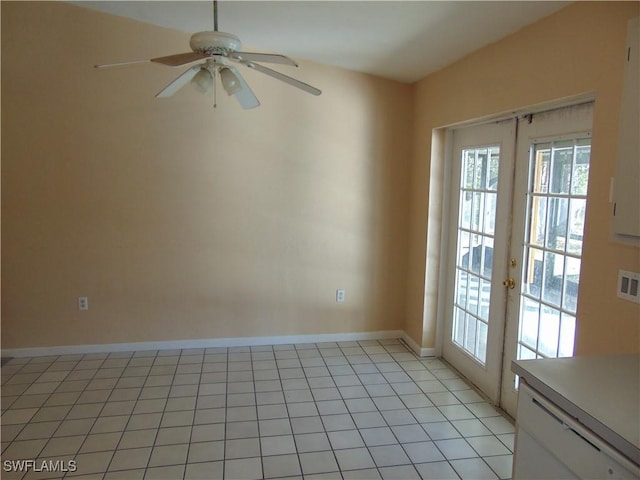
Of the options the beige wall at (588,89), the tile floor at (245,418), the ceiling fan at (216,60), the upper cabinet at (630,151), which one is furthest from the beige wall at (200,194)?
the ceiling fan at (216,60)

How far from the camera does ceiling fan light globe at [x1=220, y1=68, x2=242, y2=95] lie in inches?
89.6

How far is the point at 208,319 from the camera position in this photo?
4.21m

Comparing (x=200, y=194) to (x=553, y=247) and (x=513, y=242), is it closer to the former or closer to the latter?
(x=513, y=242)

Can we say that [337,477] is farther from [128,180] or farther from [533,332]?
[128,180]

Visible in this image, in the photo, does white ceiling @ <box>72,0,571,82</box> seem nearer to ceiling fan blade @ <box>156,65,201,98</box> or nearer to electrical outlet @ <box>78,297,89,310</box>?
ceiling fan blade @ <box>156,65,201,98</box>

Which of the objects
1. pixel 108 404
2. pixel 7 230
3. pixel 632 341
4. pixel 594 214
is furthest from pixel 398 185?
pixel 7 230

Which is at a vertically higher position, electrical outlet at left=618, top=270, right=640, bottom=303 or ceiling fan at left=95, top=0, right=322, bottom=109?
ceiling fan at left=95, top=0, right=322, bottom=109

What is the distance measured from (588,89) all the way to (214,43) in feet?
5.78

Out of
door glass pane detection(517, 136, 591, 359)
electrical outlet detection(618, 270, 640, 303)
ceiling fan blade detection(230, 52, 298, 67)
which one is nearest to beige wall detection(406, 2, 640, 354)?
electrical outlet detection(618, 270, 640, 303)

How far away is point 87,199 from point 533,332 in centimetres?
356

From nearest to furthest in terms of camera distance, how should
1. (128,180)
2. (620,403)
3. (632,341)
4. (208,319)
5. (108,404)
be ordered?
(620,403), (632,341), (108,404), (128,180), (208,319)

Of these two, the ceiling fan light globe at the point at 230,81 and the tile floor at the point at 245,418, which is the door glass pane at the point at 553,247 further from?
the ceiling fan light globe at the point at 230,81

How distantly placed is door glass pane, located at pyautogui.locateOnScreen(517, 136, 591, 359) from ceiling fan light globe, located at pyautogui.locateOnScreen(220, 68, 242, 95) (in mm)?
1831

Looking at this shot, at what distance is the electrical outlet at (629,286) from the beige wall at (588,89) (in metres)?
0.03
